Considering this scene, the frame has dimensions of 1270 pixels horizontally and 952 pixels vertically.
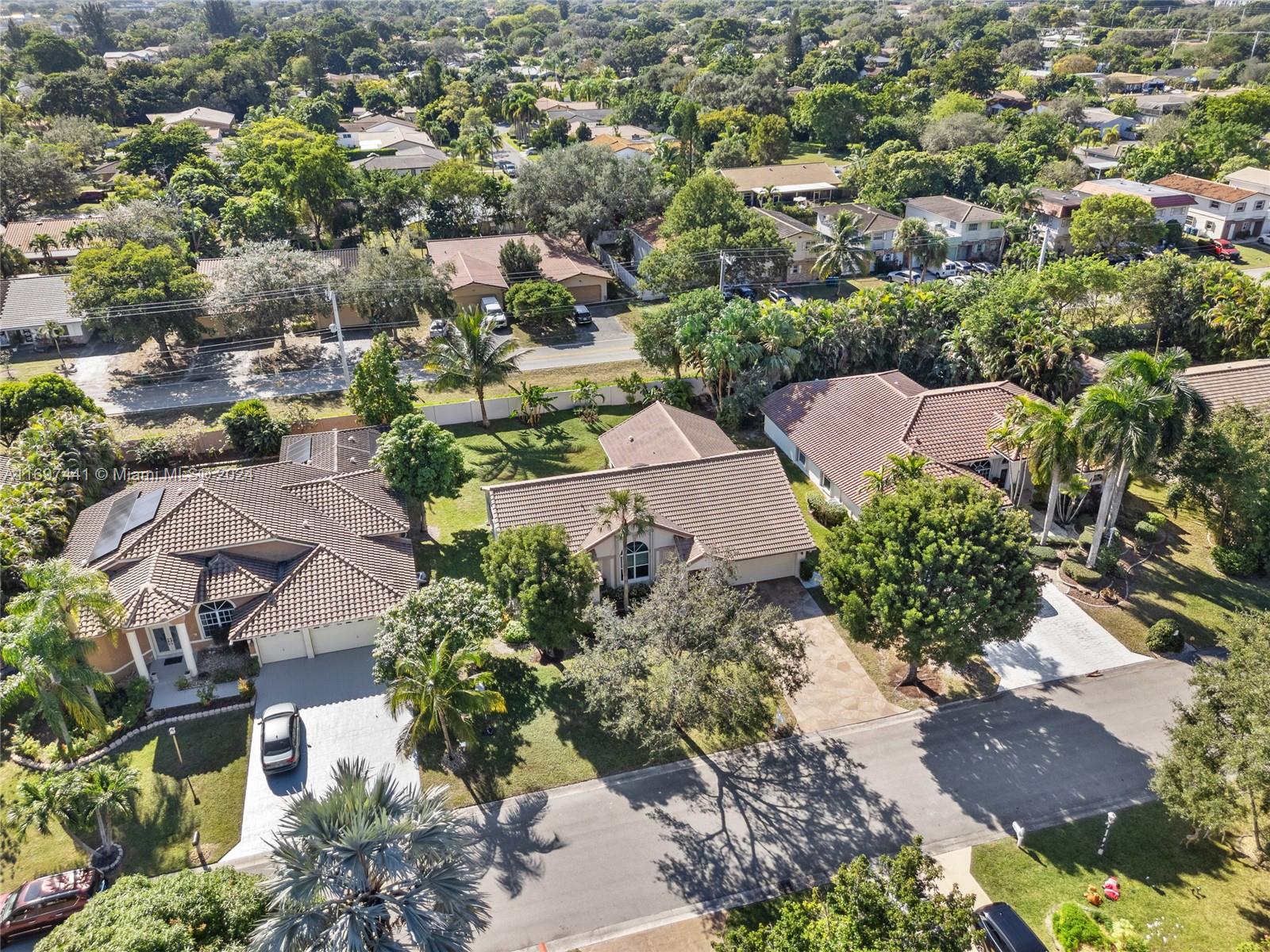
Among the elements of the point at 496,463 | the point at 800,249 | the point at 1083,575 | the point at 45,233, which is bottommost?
the point at 496,463

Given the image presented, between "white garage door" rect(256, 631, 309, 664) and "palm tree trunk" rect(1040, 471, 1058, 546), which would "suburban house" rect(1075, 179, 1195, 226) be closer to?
"palm tree trunk" rect(1040, 471, 1058, 546)

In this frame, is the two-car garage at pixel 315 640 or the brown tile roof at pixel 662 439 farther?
the brown tile roof at pixel 662 439

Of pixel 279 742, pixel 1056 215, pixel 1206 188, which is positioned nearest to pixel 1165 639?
pixel 279 742

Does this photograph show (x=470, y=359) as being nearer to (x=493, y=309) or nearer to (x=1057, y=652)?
(x=493, y=309)

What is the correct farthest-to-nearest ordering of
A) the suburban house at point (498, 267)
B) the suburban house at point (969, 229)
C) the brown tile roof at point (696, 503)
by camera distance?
the suburban house at point (969, 229) → the suburban house at point (498, 267) → the brown tile roof at point (696, 503)

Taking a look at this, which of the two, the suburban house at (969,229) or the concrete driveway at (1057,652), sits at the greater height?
the suburban house at (969,229)

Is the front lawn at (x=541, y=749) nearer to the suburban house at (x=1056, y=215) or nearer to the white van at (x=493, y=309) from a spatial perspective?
the white van at (x=493, y=309)

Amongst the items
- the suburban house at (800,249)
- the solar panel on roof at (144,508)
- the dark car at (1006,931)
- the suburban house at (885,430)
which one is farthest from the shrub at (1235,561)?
the solar panel on roof at (144,508)

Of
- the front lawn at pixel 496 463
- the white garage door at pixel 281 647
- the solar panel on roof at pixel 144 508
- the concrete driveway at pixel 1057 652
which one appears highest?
the solar panel on roof at pixel 144 508
